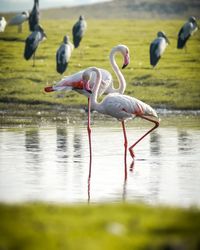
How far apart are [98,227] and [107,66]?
3255 cm

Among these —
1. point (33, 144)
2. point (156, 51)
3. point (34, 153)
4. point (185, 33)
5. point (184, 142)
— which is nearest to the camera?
point (34, 153)

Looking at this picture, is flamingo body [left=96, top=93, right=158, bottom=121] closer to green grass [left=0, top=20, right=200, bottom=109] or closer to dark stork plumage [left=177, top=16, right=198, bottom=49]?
green grass [left=0, top=20, right=200, bottom=109]

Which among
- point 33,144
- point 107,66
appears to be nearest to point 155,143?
point 33,144

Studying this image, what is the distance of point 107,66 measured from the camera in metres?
39.5

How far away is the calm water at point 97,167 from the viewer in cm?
1130

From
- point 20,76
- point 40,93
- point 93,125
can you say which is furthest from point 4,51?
point 93,125

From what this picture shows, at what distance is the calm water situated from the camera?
11.3 metres

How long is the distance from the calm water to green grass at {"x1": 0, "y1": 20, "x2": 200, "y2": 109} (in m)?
10.8

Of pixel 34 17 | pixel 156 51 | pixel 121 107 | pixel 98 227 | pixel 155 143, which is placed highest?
pixel 98 227

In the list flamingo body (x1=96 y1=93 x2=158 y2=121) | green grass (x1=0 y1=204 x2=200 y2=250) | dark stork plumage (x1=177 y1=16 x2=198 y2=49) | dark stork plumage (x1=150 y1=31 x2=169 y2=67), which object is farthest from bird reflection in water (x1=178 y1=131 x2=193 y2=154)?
dark stork plumage (x1=177 y1=16 x2=198 y2=49)

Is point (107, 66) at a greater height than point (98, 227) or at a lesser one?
lesser

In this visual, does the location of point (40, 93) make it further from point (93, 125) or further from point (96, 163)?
point (96, 163)

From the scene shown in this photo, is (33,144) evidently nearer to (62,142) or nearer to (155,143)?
(62,142)

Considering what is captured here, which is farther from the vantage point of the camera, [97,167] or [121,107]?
[121,107]
